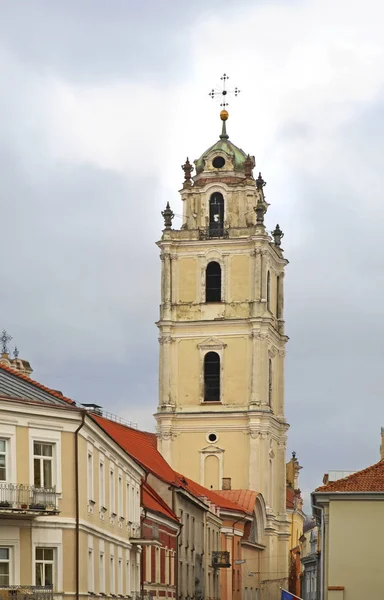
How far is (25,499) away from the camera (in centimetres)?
4097

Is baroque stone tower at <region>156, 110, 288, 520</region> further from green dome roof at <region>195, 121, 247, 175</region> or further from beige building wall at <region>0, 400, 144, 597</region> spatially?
beige building wall at <region>0, 400, 144, 597</region>

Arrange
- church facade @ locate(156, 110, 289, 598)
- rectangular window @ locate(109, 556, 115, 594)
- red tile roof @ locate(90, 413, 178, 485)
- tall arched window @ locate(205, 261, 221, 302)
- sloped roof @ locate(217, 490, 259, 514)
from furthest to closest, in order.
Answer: tall arched window @ locate(205, 261, 221, 302) → church facade @ locate(156, 110, 289, 598) → sloped roof @ locate(217, 490, 259, 514) → red tile roof @ locate(90, 413, 178, 485) → rectangular window @ locate(109, 556, 115, 594)

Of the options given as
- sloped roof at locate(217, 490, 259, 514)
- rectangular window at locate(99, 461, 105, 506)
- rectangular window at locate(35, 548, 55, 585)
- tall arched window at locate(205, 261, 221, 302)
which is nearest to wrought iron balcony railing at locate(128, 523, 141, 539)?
rectangular window at locate(99, 461, 105, 506)

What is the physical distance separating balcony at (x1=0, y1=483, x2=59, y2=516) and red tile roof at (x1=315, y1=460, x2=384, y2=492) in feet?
50.1

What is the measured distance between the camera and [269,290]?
120062 mm

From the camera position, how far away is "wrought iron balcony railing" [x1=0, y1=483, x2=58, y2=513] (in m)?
40.2

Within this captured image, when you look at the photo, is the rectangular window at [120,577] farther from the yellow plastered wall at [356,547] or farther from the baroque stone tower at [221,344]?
the baroque stone tower at [221,344]

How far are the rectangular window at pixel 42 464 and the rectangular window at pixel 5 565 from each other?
6.42ft

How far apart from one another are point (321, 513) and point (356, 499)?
3.22 m

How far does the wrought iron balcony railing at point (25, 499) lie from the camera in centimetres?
4025

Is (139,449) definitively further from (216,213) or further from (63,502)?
(216,213)

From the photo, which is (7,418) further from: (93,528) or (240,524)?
(240,524)

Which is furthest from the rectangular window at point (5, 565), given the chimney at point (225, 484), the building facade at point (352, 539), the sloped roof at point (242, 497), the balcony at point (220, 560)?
the chimney at point (225, 484)

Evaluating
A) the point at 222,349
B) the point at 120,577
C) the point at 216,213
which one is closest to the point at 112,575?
the point at 120,577
